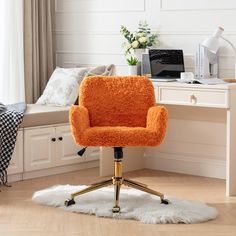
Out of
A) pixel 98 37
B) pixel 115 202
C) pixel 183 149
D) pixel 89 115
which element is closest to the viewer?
pixel 115 202

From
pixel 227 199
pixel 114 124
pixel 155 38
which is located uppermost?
pixel 155 38

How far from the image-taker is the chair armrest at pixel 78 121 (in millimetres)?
4508

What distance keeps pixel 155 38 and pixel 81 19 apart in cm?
87

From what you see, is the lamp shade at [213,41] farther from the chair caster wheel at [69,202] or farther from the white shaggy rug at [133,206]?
the chair caster wheel at [69,202]

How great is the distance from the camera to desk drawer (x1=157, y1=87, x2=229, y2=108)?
4934 millimetres

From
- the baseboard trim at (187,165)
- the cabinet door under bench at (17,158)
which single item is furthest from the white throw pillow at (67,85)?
the baseboard trim at (187,165)

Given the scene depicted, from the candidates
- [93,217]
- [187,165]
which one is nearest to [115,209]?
[93,217]

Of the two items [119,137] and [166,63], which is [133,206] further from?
[166,63]

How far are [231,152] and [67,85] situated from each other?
5.36 ft

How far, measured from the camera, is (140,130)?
14.8 ft

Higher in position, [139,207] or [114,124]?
[114,124]

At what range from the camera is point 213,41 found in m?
5.28

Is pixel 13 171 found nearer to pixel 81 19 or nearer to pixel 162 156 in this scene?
pixel 162 156

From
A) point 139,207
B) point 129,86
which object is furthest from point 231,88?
point 139,207
